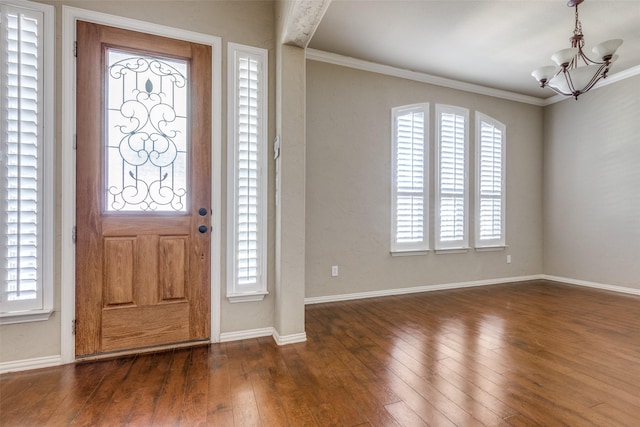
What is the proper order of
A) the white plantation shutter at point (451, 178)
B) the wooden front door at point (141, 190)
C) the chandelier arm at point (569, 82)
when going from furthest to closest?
the white plantation shutter at point (451, 178)
the chandelier arm at point (569, 82)
the wooden front door at point (141, 190)

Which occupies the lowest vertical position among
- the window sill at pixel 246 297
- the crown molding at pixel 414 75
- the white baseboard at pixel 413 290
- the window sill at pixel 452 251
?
the white baseboard at pixel 413 290

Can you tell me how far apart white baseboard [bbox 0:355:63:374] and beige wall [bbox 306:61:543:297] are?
232 centimetres

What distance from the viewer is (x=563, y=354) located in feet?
7.76

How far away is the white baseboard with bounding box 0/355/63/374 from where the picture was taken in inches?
80.7

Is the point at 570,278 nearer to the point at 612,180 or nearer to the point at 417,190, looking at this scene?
the point at 612,180

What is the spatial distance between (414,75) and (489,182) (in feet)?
6.71

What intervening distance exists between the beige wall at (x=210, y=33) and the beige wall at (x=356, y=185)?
1012 mm

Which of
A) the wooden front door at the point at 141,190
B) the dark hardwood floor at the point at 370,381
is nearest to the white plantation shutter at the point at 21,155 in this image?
the wooden front door at the point at 141,190

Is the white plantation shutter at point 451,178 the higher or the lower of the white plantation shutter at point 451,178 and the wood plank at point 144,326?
the higher

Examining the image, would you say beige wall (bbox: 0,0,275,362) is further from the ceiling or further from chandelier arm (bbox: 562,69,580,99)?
chandelier arm (bbox: 562,69,580,99)

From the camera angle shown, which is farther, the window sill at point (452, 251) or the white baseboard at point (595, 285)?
the window sill at point (452, 251)

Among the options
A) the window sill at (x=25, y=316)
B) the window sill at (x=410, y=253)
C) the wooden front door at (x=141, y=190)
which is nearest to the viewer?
the window sill at (x=25, y=316)

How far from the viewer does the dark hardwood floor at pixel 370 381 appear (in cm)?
164

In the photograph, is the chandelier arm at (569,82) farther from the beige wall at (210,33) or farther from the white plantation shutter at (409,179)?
the beige wall at (210,33)
